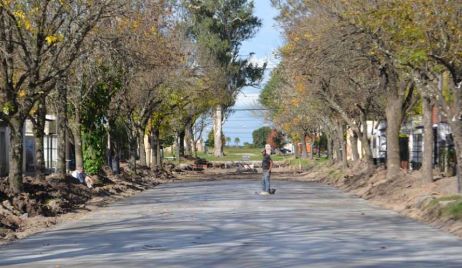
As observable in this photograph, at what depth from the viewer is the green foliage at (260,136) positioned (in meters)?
142

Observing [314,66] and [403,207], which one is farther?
[314,66]

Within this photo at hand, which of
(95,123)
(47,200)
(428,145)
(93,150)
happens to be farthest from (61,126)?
(428,145)

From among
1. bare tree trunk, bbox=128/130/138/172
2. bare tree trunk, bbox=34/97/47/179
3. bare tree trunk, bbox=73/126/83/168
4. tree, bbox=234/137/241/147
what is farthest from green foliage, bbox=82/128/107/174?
tree, bbox=234/137/241/147

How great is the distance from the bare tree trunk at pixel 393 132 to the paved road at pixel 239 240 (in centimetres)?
785

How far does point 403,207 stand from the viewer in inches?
997

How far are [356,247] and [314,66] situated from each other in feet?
58.5

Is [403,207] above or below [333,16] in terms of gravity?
below

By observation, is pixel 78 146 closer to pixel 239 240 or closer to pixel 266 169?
pixel 266 169

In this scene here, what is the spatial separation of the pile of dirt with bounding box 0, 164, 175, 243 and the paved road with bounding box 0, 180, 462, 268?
0.85 m

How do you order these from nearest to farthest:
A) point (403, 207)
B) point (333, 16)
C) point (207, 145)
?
point (403, 207)
point (333, 16)
point (207, 145)

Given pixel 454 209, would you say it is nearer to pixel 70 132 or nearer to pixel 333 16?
pixel 333 16

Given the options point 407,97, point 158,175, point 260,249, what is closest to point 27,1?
point 260,249

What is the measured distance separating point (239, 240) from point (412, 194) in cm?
1127

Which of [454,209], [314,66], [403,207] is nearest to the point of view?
[454,209]
